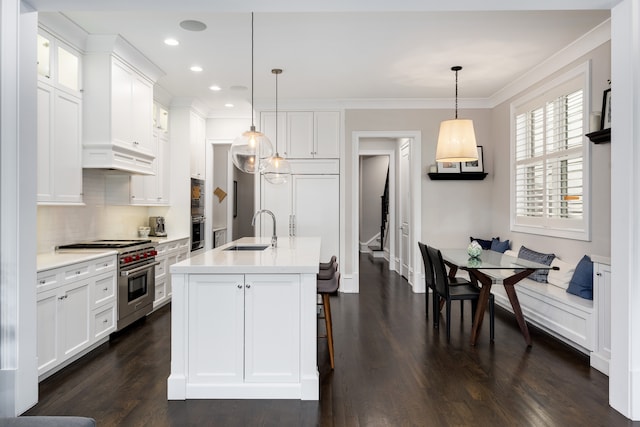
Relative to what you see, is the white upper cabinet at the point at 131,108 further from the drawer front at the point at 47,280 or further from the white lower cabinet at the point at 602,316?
the white lower cabinet at the point at 602,316

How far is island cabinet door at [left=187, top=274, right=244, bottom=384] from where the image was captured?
274cm

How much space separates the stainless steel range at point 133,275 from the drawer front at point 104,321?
0.34 ft

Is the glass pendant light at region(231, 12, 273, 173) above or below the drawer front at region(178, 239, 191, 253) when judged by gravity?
above

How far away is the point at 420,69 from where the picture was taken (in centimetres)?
476

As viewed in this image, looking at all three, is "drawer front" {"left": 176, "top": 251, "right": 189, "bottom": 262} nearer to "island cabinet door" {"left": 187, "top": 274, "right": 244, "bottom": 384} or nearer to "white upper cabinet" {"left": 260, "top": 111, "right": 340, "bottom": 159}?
"white upper cabinet" {"left": 260, "top": 111, "right": 340, "bottom": 159}

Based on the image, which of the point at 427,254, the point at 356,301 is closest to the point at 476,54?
the point at 427,254

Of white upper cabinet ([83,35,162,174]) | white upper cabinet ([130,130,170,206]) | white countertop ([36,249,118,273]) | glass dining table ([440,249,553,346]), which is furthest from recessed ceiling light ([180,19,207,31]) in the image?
glass dining table ([440,249,553,346])

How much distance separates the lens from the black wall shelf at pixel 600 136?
353 cm

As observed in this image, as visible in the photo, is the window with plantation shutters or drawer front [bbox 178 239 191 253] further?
drawer front [bbox 178 239 191 253]

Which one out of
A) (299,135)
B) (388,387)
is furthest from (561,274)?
(299,135)

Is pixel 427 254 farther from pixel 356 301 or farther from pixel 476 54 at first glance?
pixel 476 54

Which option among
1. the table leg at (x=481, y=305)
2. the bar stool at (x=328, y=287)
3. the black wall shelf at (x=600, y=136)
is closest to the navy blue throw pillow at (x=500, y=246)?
the table leg at (x=481, y=305)

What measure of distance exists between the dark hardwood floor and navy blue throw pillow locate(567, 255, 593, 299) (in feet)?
1.71

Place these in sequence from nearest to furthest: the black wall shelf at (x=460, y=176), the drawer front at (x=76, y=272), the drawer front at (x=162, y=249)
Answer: the drawer front at (x=76, y=272)
the drawer front at (x=162, y=249)
the black wall shelf at (x=460, y=176)
